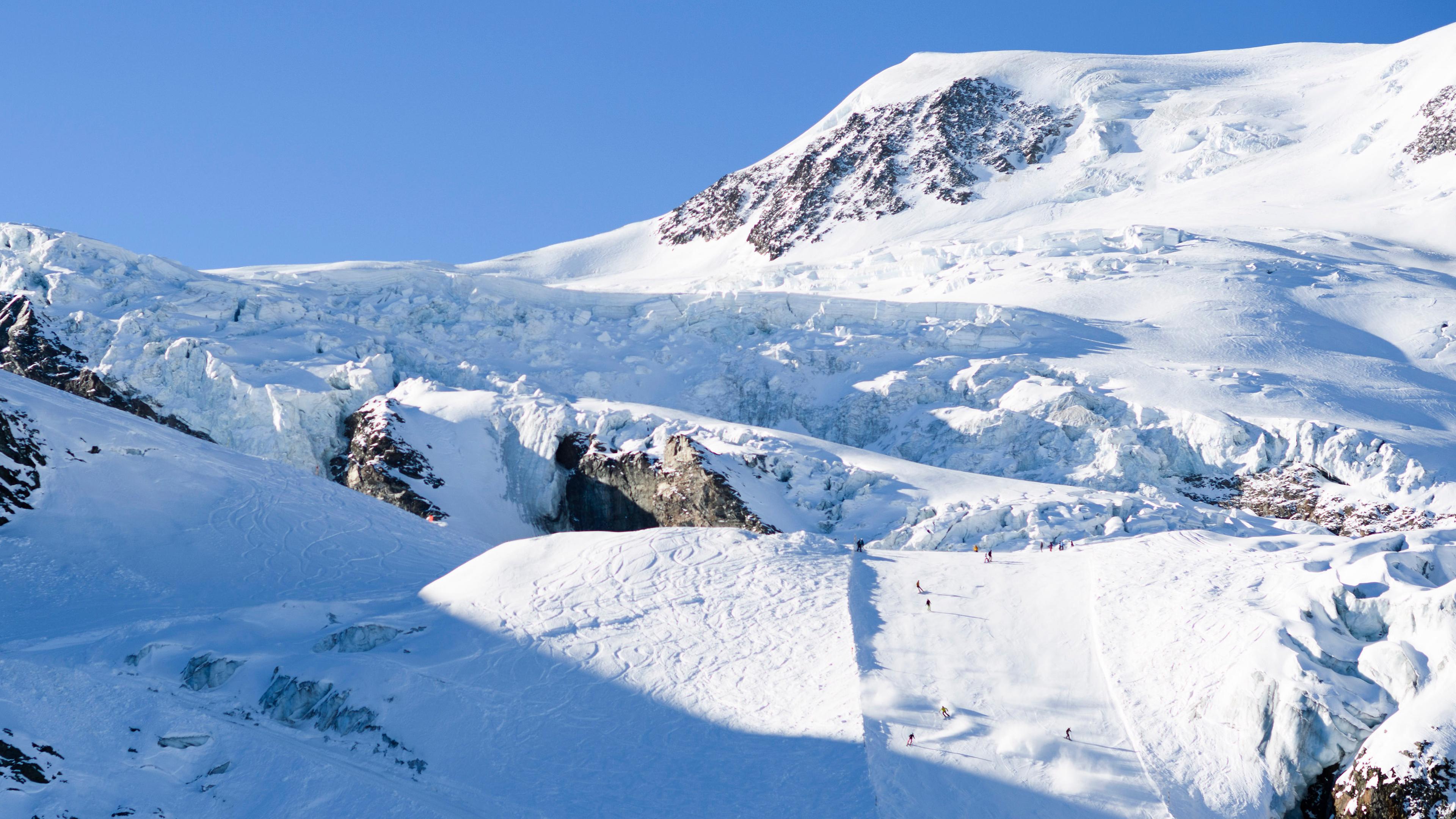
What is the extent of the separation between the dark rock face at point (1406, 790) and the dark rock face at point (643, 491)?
22484 mm

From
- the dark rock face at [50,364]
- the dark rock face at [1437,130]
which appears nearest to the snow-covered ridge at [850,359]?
the dark rock face at [50,364]

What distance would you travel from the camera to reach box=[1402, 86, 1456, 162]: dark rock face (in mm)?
73750

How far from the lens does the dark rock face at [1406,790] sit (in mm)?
20375

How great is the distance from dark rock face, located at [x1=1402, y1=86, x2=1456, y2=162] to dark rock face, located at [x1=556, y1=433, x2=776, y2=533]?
57.2 m

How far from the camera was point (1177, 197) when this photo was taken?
78.5 metres

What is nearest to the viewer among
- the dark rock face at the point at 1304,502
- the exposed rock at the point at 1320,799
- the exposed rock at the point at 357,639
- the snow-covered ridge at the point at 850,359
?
the exposed rock at the point at 1320,799

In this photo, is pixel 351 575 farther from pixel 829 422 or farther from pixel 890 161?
pixel 890 161

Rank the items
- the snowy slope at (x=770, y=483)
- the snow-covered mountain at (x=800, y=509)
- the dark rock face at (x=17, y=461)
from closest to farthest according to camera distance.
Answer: the snow-covered mountain at (x=800, y=509) < the dark rock face at (x=17, y=461) < the snowy slope at (x=770, y=483)

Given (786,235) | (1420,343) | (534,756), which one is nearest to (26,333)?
(534,756)

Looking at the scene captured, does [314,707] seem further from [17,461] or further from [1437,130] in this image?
[1437,130]

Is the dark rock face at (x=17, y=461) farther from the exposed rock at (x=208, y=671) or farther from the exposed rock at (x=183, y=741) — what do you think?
the exposed rock at (x=183, y=741)

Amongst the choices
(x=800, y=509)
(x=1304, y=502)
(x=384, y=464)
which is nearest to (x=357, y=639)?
(x=800, y=509)

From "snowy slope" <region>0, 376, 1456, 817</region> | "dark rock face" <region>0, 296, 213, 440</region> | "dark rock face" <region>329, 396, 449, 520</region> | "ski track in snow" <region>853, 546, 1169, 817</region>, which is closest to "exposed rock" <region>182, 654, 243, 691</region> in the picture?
"snowy slope" <region>0, 376, 1456, 817</region>

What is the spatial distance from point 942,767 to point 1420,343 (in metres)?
42.9
